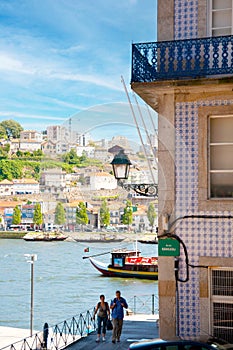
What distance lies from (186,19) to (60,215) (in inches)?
269

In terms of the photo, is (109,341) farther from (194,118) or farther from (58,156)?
(194,118)

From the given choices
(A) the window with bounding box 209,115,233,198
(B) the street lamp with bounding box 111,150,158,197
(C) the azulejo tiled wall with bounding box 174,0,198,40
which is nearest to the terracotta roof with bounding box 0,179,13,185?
(B) the street lamp with bounding box 111,150,158,197

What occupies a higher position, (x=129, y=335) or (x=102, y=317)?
(x=102, y=317)

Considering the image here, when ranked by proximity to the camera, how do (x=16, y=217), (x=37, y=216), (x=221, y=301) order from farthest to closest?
(x=16, y=217)
(x=37, y=216)
(x=221, y=301)

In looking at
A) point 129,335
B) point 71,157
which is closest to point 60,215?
point 71,157

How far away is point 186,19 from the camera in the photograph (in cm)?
1198

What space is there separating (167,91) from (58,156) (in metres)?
4.25

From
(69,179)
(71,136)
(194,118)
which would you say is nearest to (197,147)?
(194,118)

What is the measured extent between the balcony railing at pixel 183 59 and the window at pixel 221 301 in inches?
144

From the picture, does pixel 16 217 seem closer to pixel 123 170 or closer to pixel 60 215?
pixel 60 215

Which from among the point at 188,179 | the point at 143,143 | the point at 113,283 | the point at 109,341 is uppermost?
Result: the point at 143,143

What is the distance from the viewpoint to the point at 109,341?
14812mm

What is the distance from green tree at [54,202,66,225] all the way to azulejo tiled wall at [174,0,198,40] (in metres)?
6.13

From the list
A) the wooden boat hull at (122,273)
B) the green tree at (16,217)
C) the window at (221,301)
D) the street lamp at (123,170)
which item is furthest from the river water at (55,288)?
the green tree at (16,217)
